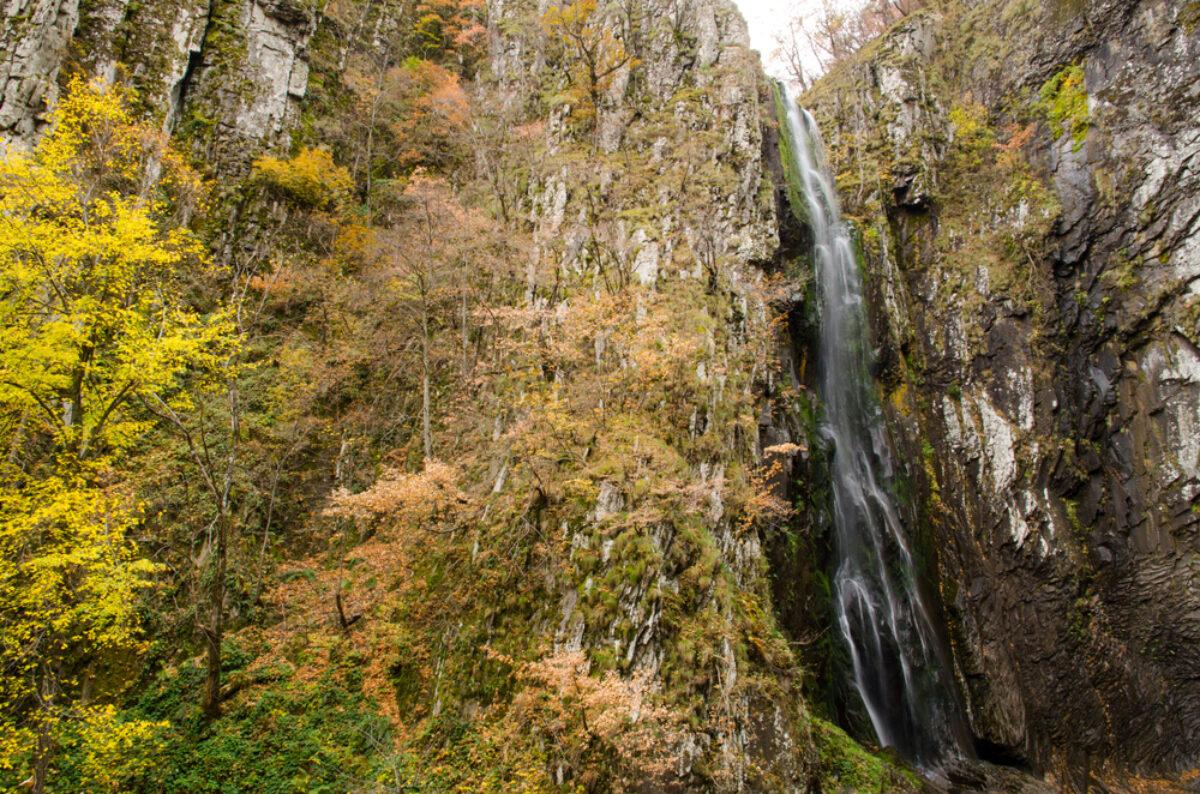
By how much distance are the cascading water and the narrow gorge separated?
114 mm

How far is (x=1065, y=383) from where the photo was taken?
14.9 meters

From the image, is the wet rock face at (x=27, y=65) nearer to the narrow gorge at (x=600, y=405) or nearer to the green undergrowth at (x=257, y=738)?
the narrow gorge at (x=600, y=405)

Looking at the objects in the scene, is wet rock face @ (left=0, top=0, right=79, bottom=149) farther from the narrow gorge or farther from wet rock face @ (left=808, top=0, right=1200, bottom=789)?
wet rock face @ (left=808, top=0, right=1200, bottom=789)

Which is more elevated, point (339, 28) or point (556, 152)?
point (339, 28)

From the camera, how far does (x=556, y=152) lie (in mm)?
18281

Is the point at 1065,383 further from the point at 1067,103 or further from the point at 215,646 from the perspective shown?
the point at 215,646

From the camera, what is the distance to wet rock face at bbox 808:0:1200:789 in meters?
13.0

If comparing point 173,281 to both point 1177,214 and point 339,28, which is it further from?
point 1177,214

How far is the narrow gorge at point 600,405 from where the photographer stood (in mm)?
8688

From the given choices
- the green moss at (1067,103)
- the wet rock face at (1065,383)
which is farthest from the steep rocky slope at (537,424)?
the green moss at (1067,103)

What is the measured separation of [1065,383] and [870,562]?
7.12m

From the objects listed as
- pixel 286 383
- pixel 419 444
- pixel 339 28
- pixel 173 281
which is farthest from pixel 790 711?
pixel 339 28

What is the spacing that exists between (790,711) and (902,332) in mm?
12648

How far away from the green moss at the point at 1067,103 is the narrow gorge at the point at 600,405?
125 mm
